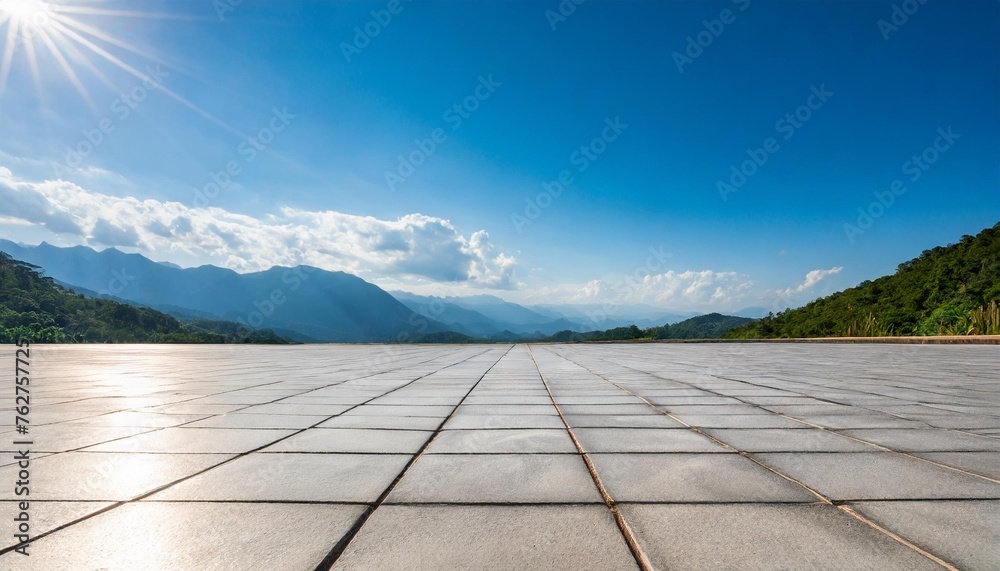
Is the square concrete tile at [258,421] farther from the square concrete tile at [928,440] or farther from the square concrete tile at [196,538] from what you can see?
the square concrete tile at [928,440]

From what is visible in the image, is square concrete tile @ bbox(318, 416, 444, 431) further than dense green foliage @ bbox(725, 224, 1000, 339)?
No

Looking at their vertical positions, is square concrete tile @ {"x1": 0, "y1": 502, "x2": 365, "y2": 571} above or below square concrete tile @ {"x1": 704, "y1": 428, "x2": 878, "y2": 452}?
above

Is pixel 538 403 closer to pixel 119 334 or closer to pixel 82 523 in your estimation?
pixel 82 523

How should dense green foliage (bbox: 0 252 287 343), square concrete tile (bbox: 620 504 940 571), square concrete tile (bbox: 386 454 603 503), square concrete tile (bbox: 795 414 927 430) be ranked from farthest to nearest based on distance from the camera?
dense green foliage (bbox: 0 252 287 343) < square concrete tile (bbox: 795 414 927 430) < square concrete tile (bbox: 386 454 603 503) < square concrete tile (bbox: 620 504 940 571)

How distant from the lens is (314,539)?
129cm

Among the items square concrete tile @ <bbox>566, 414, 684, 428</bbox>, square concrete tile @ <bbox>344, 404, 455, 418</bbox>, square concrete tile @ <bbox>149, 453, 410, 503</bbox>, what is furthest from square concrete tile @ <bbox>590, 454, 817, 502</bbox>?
square concrete tile @ <bbox>344, 404, 455, 418</bbox>

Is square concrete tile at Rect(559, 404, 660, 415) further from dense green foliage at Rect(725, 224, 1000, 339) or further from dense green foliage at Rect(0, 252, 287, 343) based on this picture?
dense green foliage at Rect(0, 252, 287, 343)

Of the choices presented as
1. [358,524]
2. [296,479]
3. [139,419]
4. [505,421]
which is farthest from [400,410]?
[358,524]

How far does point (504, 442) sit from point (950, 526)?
70.4 inches

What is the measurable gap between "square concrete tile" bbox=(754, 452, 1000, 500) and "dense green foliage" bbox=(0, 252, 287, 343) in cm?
3573

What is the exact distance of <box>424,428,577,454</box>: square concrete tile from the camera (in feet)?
7.48

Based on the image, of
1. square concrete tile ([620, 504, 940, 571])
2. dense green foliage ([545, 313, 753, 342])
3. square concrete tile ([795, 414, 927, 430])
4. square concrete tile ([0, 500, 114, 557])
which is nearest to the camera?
square concrete tile ([620, 504, 940, 571])

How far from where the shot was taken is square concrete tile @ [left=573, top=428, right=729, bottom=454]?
230cm

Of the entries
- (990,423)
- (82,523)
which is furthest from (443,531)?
(990,423)
